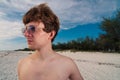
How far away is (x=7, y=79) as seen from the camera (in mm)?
4434

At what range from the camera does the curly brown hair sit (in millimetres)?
1136

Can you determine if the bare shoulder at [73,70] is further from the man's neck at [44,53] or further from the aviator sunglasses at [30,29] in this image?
the aviator sunglasses at [30,29]

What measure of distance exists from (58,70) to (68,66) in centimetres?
5

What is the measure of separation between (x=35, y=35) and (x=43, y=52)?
0.08 m

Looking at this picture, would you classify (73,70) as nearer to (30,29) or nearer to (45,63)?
(45,63)

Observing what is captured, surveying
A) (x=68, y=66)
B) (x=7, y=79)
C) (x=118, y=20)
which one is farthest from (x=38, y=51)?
(x=118, y=20)

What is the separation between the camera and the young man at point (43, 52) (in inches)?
44.6

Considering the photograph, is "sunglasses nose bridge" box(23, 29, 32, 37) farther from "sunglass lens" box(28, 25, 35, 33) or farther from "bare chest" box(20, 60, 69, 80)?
"bare chest" box(20, 60, 69, 80)

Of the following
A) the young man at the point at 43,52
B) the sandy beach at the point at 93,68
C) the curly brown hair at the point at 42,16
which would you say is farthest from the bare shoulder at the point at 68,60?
the sandy beach at the point at 93,68

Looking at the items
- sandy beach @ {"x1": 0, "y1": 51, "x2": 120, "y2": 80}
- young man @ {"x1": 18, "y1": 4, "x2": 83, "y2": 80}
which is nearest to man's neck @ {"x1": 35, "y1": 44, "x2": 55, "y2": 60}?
young man @ {"x1": 18, "y1": 4, "x2": 83, "y2": 80}

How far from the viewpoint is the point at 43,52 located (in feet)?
3.80

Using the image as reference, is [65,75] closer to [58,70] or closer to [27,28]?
[58,70]

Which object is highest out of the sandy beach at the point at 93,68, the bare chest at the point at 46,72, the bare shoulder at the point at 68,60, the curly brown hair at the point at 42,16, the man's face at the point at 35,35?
the curly brown hair at the point at 42,16

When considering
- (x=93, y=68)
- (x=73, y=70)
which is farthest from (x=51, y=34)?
(x=93, y=68)
